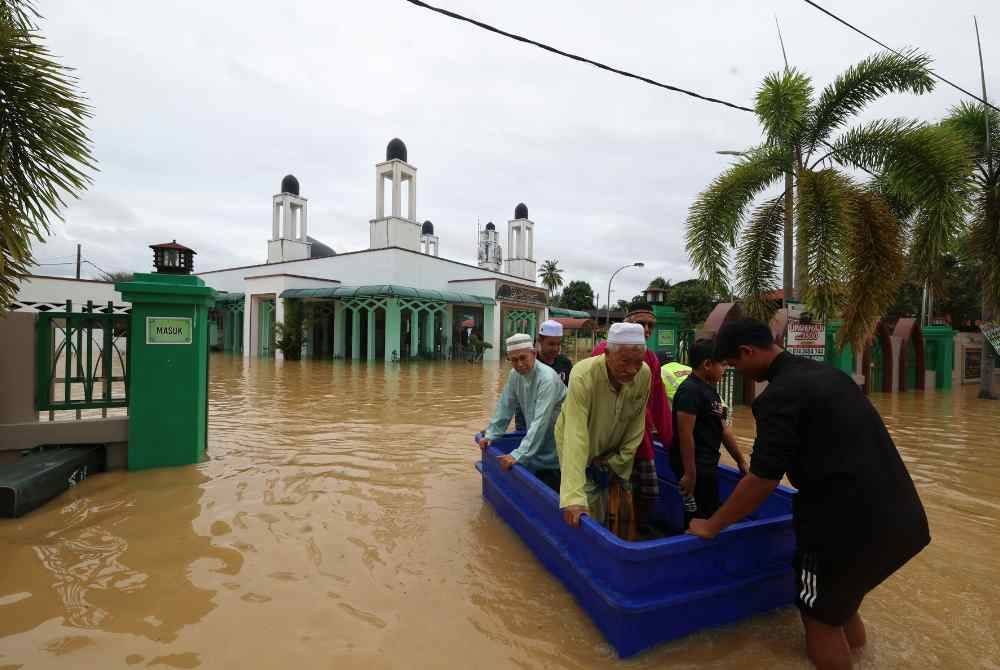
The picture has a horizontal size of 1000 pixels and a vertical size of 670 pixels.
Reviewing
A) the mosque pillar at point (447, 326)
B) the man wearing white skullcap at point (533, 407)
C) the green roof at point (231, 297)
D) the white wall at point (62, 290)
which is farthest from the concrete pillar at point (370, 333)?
the man wearing white skullcap at point (533, 407)

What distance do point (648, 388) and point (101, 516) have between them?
408cm

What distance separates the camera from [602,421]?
3012mm

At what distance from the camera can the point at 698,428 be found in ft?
10.8

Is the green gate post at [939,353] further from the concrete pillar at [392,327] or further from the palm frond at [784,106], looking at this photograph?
the concrete pillar at [392,327]

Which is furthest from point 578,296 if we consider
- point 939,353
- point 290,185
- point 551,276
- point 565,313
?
point 939,353

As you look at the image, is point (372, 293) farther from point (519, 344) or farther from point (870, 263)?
point (519, 344)

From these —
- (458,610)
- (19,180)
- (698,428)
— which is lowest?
(458,610)

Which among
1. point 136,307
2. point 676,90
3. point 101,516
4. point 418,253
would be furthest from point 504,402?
point 418,253

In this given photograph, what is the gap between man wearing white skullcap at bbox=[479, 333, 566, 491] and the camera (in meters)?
3.57

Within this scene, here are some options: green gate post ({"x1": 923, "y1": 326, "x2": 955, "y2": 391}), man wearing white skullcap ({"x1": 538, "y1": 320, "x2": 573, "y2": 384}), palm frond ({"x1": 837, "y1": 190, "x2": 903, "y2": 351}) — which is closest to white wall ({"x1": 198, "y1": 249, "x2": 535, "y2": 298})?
green gate post ({"x1": 923, "y1": 326, "x2": 955, "y2": 391})

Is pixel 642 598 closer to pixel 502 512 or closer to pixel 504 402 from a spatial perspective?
pixel 502 512

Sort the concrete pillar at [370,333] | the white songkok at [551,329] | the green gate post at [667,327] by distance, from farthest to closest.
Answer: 1. the concrete pillar at [370,333]
2. the green gate post at [667,327]
3. the white songkok at [551,329]

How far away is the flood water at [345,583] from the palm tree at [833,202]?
10.9 ft

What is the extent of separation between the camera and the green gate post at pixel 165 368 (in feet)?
16.3
